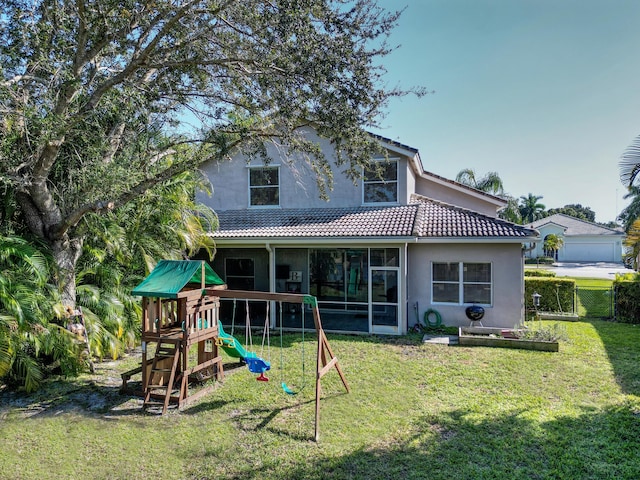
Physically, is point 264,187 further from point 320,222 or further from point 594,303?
point 594,303

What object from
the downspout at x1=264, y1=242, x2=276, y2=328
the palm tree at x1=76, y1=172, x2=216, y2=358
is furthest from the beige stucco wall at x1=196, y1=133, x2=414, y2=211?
the palm tree at x1=76, y1=172, x2=216, y2=358

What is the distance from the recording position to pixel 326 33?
7555mm

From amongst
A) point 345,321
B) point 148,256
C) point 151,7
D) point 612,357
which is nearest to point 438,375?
point 612,357

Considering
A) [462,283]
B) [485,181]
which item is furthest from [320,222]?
[485,181]

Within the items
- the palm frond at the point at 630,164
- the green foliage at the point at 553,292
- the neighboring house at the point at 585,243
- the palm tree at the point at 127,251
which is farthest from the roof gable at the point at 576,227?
the palm tree at the point at 127,251

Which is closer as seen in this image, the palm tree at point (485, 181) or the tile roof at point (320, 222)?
the tile roof at point (320, 222)

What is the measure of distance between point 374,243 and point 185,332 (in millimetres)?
6798

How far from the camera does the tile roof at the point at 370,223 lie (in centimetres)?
1192

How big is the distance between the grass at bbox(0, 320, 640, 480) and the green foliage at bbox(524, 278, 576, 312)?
6.40 meters

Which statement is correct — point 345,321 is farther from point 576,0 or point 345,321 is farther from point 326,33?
point 576,0

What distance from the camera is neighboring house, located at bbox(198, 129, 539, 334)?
12.1m

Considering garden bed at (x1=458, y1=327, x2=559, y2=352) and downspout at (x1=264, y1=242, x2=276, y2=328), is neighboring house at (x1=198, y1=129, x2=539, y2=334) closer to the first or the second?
downspout at (x1=264, y1=242, x2=276, y2=328)

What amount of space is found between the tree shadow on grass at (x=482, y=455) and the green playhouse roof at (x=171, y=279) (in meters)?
3.01

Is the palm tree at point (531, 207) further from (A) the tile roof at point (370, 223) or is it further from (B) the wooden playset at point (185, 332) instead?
(B) the wooden playset at point (185, 332)
